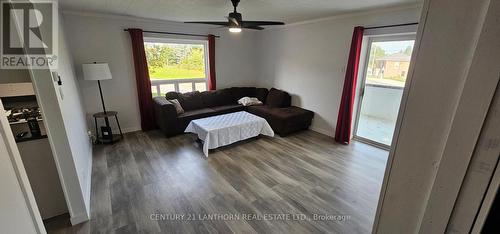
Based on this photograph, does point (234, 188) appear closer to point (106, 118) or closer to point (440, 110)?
point (440, 110)

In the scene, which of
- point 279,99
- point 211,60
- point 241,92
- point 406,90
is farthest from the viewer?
point 241,92

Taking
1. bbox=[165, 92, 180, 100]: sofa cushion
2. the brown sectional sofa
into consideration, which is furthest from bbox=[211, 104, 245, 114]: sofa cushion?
bbox=[165, 92, 180, 100]: sofa cushion


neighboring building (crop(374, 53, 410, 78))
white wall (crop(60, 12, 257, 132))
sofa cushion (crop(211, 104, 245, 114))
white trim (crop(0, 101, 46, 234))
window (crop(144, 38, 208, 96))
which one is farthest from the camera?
sofa cushion (crop(211, 104, 245, 114))

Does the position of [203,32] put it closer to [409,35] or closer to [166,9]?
[166,9]

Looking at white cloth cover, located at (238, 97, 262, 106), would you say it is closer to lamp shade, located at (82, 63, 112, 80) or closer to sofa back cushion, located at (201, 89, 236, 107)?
sofa back cushion, located at (201, 89, 236, 107)

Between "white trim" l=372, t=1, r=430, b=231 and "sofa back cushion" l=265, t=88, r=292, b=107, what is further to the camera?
"sofa back cushion" l=265, t=88, r=292, b=107

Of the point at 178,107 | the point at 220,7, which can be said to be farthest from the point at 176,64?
the point at 220,7

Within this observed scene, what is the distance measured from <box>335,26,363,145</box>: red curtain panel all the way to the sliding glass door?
0.29 metres

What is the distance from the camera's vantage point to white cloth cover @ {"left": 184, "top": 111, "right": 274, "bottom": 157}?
3.35 metres

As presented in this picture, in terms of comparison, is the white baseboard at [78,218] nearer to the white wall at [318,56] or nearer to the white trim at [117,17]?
the white trim at [117,17]

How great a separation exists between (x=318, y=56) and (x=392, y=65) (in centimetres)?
130

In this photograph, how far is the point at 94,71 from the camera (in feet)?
11.3

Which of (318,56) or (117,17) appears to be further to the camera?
(318,56)

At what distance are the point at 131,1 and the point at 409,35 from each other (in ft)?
12.9
